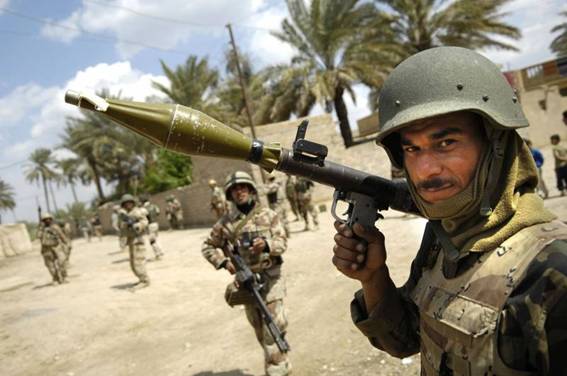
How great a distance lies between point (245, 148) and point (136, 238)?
751 centimetres

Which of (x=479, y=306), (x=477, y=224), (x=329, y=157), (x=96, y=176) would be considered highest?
(x=96, y=176)

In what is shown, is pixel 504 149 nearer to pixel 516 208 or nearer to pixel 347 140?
pixel 516 208

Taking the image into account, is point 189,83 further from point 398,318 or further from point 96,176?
point 398,318

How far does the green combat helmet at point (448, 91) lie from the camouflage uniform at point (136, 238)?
26.0 ft

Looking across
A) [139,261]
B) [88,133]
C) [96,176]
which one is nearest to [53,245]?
[139,261]

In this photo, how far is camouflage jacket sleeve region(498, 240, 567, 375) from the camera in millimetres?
976

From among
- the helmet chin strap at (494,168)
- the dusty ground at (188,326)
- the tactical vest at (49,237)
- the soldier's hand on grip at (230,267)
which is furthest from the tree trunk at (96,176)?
the helmet chin strap at (494,168)

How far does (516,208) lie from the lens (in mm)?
1241

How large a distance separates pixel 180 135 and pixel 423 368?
4.04 feet

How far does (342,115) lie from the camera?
1952 cm

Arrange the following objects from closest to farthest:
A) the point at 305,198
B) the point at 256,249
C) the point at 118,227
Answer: the point at 256,249 → the point at 118,227 → the point at 305,198

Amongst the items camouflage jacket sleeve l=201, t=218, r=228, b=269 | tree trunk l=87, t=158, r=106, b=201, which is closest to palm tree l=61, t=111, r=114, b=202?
tree trunk l=87, t=158, r=106, b=201

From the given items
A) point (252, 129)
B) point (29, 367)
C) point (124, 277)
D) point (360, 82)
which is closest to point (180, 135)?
point (29, 367)

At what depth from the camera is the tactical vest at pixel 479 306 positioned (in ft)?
3.63
